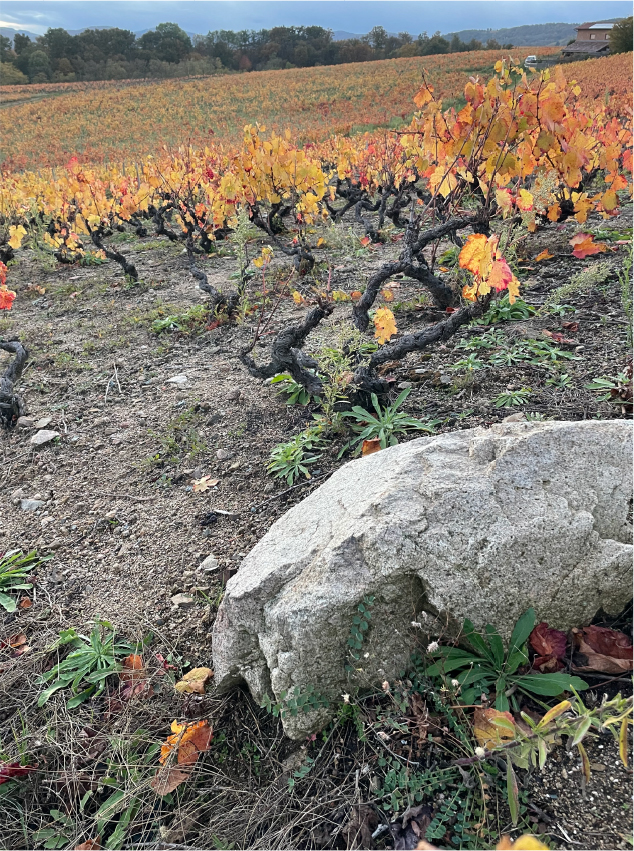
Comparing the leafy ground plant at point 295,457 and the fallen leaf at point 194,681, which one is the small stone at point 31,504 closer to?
the leafy ground plant at point 295,457

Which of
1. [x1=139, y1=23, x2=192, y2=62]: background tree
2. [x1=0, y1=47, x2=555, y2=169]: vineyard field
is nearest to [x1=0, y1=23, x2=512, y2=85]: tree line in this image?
[x1=139, y1=23, x2=192, y2=62]: background tree

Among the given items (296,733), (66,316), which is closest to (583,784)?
(296,733)

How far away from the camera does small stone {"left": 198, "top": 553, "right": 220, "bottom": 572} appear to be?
2389 millimetres

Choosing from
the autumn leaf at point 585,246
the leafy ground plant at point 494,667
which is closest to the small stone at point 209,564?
the leafy ground plant at point 494,667

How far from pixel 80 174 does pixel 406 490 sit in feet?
29.4

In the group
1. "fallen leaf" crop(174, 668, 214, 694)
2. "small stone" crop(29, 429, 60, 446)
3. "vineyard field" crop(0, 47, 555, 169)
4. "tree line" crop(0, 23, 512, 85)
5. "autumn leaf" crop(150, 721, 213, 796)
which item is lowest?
"autumn leaf" crop(150, 721, 213, 796)

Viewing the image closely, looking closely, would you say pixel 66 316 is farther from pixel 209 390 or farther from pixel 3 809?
pixel 3 809

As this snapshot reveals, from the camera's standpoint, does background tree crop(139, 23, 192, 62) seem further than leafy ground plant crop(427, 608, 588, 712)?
Yes

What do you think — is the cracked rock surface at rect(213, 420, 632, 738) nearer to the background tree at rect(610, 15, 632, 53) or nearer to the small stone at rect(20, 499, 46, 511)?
the small stone at rect(20, 499, 46, 511)

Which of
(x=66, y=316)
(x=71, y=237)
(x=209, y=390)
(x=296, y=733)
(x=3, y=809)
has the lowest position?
(x=3, y=809)

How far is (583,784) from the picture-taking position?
1.25m

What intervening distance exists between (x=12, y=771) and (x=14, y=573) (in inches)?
40.1

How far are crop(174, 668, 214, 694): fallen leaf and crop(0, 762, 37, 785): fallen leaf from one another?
1.92 ft

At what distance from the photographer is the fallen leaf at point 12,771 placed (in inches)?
72.3
